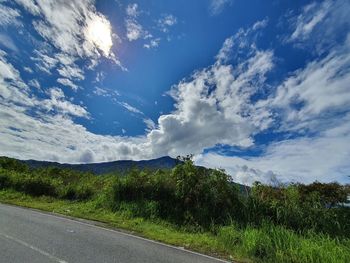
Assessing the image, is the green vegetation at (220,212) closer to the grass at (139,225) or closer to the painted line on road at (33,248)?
the grass at (139,225)

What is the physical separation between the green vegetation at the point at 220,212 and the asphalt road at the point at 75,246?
113cm

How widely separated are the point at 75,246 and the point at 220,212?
677 centimetres

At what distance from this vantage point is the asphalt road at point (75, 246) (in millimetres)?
6680

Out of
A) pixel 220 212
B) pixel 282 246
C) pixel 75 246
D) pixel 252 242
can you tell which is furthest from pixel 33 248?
pixel 220 212

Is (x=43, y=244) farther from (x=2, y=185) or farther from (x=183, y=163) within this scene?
(x=2, y=185)

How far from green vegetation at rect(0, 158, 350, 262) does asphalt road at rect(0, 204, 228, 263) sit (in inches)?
44.3

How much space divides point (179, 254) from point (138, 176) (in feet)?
27.0

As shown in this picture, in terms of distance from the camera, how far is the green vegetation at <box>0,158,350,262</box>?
Result: 8719 mm

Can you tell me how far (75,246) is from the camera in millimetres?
7750

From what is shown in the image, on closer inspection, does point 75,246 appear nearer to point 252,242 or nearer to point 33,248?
point 33,248

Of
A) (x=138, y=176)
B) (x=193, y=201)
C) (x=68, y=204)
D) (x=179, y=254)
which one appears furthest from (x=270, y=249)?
(x=68, y=204)

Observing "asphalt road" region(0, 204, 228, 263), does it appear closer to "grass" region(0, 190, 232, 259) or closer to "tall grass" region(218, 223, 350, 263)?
"grass" region(0, 190, 232, 259)

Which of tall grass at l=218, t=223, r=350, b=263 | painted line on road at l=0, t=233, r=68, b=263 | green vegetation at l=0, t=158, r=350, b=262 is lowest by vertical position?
painted line on road at l=0, t=233, r=68, b=263

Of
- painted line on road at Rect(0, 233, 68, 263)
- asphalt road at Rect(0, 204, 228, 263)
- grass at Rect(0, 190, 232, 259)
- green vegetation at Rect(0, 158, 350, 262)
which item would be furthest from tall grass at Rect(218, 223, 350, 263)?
painted line on road at Rect(0, 233, 68, 263)
